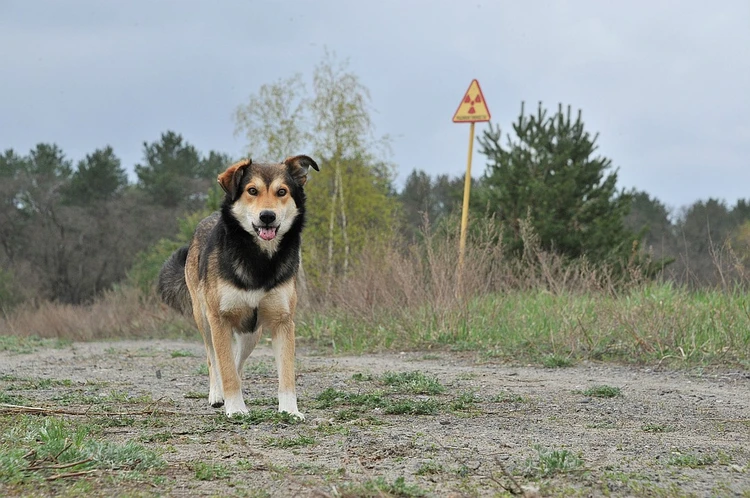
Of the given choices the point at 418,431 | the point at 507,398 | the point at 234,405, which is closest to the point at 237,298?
the point at 234,405

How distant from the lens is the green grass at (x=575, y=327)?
9.98 m

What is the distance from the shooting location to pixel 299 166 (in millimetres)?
6496

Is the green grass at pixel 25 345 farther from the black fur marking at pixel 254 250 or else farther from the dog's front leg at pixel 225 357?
the black fur marking at pixel 254 250

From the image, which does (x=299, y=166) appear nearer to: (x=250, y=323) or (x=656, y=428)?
(x=250, y=323)

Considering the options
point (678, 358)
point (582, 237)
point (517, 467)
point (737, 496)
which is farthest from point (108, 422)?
point (582, 237)

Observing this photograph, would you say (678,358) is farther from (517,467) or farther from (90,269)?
(90,269)

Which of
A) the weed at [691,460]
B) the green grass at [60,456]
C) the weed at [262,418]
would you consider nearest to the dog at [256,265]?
the weed at [262,418]

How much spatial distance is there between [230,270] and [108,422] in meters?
1.33

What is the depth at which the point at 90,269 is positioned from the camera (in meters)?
53.7

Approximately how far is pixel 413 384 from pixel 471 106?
32.8 ft

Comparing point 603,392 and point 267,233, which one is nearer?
point 267,233

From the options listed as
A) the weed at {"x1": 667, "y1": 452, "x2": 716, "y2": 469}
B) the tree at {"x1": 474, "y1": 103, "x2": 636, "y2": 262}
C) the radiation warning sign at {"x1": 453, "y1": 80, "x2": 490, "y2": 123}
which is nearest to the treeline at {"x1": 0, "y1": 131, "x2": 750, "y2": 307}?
the tree at {"x1": 474, "y1": 103, "x2": 636, "y2": 262}

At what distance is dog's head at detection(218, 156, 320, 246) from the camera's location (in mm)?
6027

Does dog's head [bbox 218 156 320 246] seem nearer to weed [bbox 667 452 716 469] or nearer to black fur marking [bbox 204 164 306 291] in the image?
black fur marking [bbox 204 164 306 291]
